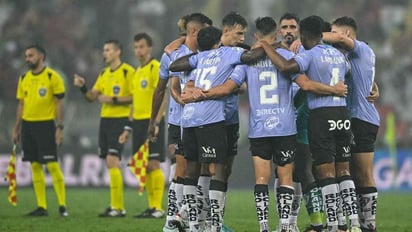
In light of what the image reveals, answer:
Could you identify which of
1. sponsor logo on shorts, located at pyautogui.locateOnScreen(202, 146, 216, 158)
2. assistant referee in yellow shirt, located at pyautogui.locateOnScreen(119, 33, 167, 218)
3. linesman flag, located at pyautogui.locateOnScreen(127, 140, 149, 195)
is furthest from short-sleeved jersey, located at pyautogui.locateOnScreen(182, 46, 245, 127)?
assistant referee in yellow shirt, located at pyautogui.locateOnScreen(119, 33, 167, 218)

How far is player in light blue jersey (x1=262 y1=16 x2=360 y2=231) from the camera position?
10.7 m

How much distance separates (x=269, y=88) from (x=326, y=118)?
71 centimetres

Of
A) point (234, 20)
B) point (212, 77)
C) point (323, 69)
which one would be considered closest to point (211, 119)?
point (212, 77)

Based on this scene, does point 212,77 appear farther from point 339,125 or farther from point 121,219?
point 121,219

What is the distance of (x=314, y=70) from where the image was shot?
10766 millimetres

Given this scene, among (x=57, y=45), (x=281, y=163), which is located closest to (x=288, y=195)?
(x=281, y=163)

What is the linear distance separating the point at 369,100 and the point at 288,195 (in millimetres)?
1754

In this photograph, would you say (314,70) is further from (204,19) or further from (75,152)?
(75,152)

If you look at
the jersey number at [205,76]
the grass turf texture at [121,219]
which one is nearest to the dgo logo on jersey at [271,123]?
the jersey number at [205,76]

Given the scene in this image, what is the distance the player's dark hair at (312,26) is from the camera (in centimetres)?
1071

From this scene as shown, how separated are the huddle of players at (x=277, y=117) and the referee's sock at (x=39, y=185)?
179 inches

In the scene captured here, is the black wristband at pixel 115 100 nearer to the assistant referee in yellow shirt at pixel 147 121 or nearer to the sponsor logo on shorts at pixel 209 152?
the assistant referee in yellow shirt at pixel 147 121

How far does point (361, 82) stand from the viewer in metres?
11.5

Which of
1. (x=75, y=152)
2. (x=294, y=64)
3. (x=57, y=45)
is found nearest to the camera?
(x=294, y=64)
